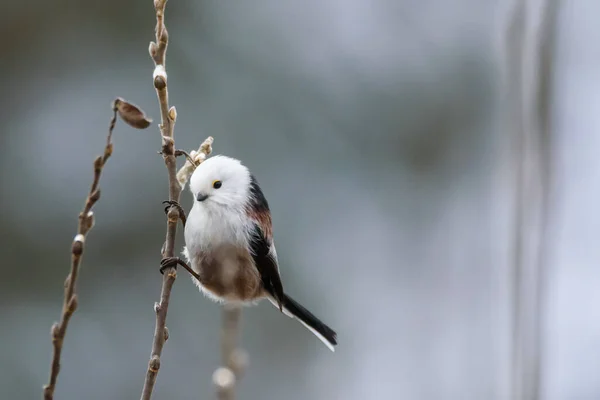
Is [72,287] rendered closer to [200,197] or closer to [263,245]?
[200,197]

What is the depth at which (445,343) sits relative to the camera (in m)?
3.10

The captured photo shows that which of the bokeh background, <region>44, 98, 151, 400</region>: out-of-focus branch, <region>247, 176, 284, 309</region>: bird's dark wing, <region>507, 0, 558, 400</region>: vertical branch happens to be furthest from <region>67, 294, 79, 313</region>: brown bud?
the bokeh background

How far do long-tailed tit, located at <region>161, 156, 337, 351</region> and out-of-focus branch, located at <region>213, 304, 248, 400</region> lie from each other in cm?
45

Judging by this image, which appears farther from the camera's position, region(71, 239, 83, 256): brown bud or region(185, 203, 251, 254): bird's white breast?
region(185, 203, 251, 254): bird's white breast

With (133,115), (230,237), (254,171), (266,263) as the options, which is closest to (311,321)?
(266,263)

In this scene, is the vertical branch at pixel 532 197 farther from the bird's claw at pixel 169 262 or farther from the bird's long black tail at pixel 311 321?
→ the bird's long black tail at pixel 311 321

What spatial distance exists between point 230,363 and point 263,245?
0.74 m

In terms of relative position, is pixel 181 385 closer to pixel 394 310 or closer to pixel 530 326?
pixel 394 310

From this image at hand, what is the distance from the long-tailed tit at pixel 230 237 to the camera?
182 cm

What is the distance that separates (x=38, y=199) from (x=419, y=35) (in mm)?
3407

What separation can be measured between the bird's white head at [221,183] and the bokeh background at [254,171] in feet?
8.25

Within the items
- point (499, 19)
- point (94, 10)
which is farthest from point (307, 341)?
point (499, 19)

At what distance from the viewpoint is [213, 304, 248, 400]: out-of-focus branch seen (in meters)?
1.19

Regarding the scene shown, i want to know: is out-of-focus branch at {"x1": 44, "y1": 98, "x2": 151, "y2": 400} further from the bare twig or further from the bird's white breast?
the bird's white breast
